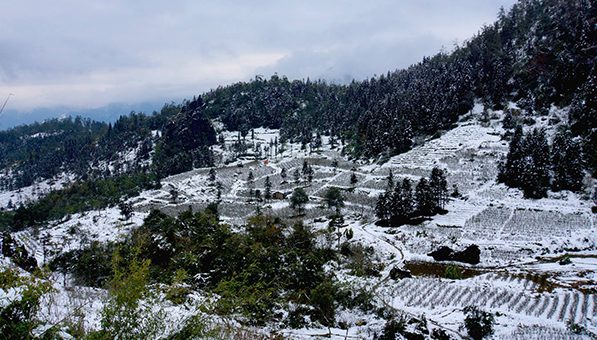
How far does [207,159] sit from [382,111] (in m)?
54.6

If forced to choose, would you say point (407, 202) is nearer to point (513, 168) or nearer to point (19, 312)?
point (513, 168)

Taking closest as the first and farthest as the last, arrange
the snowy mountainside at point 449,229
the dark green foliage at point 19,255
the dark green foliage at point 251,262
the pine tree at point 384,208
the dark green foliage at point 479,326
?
the dark green foliage at point 19,255
the dark green foliage at point 251,262
the dark green foliage at point 479,326
the snowy mountainside at point 449,229
the pine tree at point 384,208

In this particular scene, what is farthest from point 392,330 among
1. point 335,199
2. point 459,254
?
point 335,199

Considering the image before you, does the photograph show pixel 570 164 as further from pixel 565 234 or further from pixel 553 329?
pixel 553 329

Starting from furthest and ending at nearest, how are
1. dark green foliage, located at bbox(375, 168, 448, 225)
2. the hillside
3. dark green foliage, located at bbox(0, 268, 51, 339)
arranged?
dark green foliage, located at bbox(375, 168, 448, 225)
the hillside
dark green foliage, located at bbox(0, 268, 51, 339)

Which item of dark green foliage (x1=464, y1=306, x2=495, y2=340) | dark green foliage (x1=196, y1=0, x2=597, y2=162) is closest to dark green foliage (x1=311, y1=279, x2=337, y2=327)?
dark green foliage (x1=464, y1=306, x2=495, y2=340)

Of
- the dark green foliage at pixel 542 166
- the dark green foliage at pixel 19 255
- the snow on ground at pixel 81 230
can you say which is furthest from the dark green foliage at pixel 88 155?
the dark green foliage at pixel 19 255

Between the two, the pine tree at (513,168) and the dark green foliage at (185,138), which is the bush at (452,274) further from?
the dark green foliage at (185,138)

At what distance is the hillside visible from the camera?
945 centimetres

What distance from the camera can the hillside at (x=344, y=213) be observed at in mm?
9453

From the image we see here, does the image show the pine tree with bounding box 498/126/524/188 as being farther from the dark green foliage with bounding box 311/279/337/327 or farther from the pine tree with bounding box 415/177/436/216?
the dark green foliage with bounding box 311/279/337/327

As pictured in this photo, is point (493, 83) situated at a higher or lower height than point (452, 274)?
higher

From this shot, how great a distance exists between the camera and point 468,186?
59156 millimetres

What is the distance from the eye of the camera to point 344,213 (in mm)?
59500
